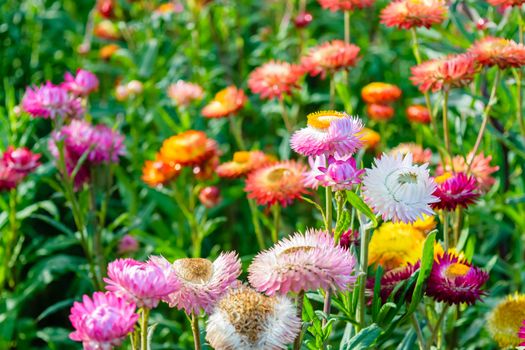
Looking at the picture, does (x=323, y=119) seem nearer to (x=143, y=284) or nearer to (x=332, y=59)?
(x=143, y=284)

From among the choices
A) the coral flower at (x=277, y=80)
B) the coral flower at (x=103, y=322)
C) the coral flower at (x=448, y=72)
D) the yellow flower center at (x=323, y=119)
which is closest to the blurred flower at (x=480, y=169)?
the coral flower at (x=448, y=72)

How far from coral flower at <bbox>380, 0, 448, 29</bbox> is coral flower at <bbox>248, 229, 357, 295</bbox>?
3.61 ft

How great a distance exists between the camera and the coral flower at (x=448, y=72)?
1.98m

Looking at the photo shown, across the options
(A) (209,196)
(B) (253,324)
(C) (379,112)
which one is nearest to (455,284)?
(B) (253,324)

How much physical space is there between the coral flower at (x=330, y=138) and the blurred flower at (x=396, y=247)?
0.46m

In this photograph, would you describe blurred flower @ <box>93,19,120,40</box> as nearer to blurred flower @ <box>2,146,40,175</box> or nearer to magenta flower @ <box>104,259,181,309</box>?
blurred flower @ <box>2,146,40,175</box>

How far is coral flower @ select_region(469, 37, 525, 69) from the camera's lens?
75.9 inches

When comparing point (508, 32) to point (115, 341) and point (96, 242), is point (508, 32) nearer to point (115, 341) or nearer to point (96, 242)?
point (96, 242)

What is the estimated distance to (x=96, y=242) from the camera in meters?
2.47

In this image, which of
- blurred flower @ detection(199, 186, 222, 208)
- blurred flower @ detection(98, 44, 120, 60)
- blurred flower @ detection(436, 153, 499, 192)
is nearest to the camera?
blurred flower @ detection(436, 153, 499, 192)

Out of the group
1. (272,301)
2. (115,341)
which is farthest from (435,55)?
(115,341)

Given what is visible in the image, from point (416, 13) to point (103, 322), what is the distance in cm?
146

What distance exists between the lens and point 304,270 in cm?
125

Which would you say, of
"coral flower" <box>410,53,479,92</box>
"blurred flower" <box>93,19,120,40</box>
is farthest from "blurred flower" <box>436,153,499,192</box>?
"blurred flower" <box>93,19,120,40</box>
